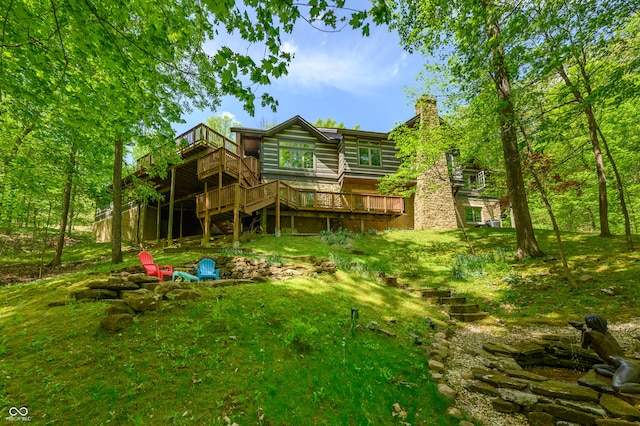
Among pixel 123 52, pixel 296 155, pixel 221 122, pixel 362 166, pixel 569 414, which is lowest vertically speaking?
pixel 569 414

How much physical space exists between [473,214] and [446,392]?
2129 centimetres

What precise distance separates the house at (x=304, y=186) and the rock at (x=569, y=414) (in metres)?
12.8

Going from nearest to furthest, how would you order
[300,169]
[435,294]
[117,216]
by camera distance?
[435,294] < [117,216] < [300,169]

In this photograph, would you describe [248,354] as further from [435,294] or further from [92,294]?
[435,294]

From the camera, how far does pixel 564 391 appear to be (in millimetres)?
3469

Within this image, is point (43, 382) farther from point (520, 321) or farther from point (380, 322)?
point (520, 321)

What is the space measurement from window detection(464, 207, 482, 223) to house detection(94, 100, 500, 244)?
81 mm

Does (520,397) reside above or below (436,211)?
below

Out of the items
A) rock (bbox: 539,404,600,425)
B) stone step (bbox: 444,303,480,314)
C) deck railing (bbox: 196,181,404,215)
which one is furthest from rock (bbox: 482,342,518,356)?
deck railing (bbox: 196,181,404,215)

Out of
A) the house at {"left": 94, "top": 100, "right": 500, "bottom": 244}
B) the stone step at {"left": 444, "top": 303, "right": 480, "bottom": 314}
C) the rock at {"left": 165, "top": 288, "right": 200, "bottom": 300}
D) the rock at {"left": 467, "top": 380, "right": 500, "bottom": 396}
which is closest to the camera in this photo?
the rock at {"left": 467, "top": 380, "right": 500, "bottom": 396}

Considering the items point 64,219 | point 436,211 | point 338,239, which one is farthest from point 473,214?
point 64,219

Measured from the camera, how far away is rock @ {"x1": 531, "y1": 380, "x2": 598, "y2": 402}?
3.35 metres

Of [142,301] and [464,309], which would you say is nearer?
[142,301]

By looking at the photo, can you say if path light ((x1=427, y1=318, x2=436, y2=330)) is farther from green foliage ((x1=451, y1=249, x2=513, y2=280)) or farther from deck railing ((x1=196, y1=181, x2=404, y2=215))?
deck railing ((x1=196, y1=181, x2=404, y2=215))
